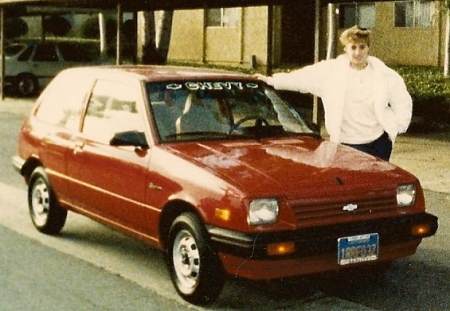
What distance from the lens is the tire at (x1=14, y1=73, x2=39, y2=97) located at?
26109 millimetres

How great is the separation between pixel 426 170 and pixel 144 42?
55.6 feet

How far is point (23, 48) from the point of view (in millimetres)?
25766

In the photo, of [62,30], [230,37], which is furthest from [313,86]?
[62,30]

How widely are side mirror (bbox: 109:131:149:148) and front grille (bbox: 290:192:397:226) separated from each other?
146cm

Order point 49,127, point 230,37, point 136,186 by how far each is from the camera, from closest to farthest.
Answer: point 136,186 < point 49,127 < point 230,37

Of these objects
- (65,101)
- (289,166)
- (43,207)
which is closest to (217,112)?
(289,166)

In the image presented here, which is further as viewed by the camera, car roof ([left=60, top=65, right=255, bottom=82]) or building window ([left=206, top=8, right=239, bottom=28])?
building window ([left=206, top=8, right=239, bottom=28])

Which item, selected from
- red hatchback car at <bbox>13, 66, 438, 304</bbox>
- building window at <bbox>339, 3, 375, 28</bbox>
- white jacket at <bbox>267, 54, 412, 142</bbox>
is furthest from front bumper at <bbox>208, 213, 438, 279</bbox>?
building window at <bbox>339, 3, 375, 28</bbox>

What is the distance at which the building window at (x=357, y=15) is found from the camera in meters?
34.0

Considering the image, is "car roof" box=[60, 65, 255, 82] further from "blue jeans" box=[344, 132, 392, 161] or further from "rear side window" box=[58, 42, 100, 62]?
"rear side window" box=[58, 42, 100, 62]

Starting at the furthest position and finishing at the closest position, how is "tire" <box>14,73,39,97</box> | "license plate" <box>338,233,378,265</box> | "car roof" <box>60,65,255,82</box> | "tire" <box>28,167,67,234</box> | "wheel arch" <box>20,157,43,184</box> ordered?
"tire" <box>14,73,39,97</box>, "wheel arch" <box>20,157,43,184</box>, "tire" <box>28,167,67,234</box>, "car roof" <box>60,65,255,82</box>, "license plate" <box>338,233,378,265</box>

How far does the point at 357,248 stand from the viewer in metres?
5.41

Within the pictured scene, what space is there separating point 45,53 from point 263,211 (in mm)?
21829

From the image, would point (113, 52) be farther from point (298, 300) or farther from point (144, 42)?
point (298, 300)
